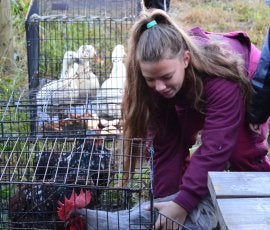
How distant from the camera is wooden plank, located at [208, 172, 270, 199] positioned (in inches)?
77.2

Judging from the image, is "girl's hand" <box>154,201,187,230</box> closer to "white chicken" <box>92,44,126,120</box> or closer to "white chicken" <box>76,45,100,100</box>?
"white chicken" <box>92,44,126,120</box>

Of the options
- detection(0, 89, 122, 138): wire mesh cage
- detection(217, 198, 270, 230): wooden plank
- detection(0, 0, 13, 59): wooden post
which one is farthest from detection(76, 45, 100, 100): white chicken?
detection(217, 198, 270, 230): wooden plank

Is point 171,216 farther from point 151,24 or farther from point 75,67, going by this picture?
point 75,67

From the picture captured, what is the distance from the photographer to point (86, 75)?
4324 mm

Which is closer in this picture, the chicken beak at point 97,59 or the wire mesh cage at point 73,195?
the wire mesh cage at point 73,195

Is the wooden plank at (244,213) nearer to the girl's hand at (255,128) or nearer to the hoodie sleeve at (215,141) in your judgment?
the hoodie sleeve at (215,141)

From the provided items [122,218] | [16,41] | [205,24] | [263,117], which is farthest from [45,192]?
[205,24]

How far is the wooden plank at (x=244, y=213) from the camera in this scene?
176 cm

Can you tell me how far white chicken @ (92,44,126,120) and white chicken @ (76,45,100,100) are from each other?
0.25 ft

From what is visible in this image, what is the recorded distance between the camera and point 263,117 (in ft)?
8.05

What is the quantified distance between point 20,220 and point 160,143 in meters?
0.78

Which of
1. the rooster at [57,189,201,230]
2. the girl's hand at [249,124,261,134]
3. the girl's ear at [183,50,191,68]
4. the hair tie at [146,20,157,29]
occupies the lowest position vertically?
the rooster at [57,189,201,230]

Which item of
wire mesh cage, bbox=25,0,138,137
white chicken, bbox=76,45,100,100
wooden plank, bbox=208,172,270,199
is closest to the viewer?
wooden plank, bbox=208,172,270,199

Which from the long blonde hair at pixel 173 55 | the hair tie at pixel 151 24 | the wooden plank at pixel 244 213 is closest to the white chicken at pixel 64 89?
the long blonde hair at pixel 173 55
